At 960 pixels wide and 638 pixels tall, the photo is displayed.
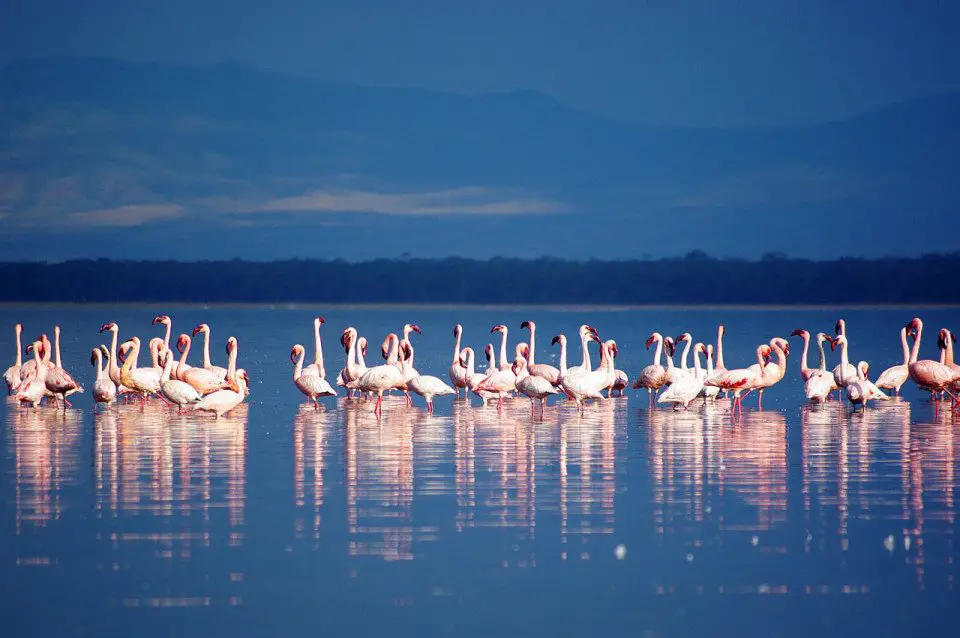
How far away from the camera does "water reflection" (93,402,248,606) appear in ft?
27.8

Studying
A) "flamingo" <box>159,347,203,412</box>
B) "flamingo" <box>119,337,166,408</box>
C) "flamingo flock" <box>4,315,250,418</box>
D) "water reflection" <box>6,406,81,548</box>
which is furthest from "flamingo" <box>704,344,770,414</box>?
"water reflection" <box>6,406,81,548</box>

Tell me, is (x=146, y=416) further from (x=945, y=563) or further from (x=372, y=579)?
(x=945, y=563)

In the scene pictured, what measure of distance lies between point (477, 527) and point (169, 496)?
2.71 m

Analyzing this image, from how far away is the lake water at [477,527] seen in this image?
7609mm

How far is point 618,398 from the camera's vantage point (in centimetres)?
2112

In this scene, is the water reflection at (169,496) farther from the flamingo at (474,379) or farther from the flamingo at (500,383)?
the flamingo at (474,379)

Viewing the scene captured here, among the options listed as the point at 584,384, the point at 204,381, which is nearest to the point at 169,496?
the point at 204,381

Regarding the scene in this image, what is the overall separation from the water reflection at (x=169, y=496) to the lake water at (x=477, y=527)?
0.03 m

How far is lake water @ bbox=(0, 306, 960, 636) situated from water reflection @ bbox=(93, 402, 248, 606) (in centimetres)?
3

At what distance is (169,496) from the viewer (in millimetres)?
10953

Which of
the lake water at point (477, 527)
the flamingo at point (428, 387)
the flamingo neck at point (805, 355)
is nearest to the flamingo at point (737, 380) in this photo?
the flamingo neck at point (805, 355)

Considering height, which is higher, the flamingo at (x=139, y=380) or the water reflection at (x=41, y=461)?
the flamingo at (x=139, y=380)

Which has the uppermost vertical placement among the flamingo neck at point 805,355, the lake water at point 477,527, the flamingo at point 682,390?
the flamingo neck at point 805,355

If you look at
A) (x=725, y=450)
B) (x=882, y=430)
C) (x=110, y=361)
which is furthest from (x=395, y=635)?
(x=110, y=361)
